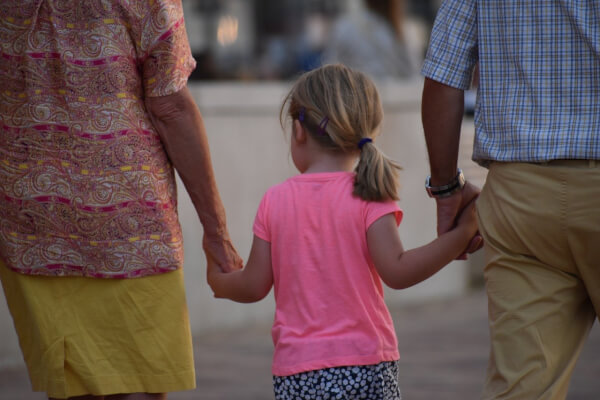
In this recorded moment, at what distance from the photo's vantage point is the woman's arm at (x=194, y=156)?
2779mm

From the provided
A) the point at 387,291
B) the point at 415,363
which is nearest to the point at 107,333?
the point at 415,363

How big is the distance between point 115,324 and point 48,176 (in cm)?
47

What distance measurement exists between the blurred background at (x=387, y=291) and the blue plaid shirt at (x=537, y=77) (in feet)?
A: 7.76

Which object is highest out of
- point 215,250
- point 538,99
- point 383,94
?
point 538,99

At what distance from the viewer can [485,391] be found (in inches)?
97.0

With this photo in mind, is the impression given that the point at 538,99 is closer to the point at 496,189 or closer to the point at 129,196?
the point at 496,189

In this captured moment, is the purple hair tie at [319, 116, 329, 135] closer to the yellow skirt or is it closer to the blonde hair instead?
the blonde hair

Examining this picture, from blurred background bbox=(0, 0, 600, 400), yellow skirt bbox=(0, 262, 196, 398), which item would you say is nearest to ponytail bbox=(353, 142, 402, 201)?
yellow skirt bbox=(0, 262, 196, 398)

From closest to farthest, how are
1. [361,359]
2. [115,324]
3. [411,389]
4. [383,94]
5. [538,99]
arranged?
[538,99], [361,359], [115,324], [411,389], [383,94]

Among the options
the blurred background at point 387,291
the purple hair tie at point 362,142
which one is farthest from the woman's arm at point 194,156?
the blurred background at point 387,291

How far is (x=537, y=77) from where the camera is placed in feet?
7.69

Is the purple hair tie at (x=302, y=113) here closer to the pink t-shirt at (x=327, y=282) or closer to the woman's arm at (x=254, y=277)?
the pink t-shirt at (x=327, y=282)

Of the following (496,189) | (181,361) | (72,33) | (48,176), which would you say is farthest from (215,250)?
(496,189)

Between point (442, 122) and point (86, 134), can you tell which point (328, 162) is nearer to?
point (442, 122)
